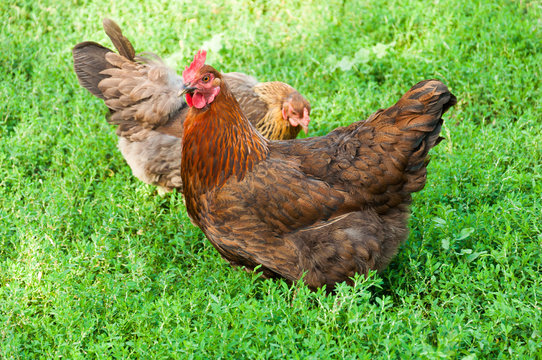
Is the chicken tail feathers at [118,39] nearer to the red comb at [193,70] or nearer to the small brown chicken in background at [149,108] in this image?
the small brown chicken in background at [149,108]

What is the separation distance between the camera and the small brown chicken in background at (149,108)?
5.28 m

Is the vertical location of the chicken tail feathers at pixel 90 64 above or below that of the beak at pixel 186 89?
below

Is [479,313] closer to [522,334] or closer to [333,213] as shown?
[522,334]

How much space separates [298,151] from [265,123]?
4.62 feet

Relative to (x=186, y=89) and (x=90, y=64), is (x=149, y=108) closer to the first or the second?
(x=90, y=64)

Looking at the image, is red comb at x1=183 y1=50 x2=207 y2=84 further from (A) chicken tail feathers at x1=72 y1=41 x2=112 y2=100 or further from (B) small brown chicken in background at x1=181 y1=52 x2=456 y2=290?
(A) chicken tail feathers at x1=72 y1=41 x2=112 y2=100

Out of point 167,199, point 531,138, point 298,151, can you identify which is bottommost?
point 167,199

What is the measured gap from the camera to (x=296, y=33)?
740 centimetres

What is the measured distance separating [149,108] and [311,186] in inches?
84.2

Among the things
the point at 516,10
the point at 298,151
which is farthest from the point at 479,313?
the point at 516,10

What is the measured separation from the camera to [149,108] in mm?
5285

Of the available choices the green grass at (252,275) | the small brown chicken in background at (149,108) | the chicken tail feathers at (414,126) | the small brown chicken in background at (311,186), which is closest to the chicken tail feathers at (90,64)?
the small brown chicken in background at (149,108)

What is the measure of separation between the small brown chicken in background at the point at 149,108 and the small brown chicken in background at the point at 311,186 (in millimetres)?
1265

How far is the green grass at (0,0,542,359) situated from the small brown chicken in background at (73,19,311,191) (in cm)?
31
